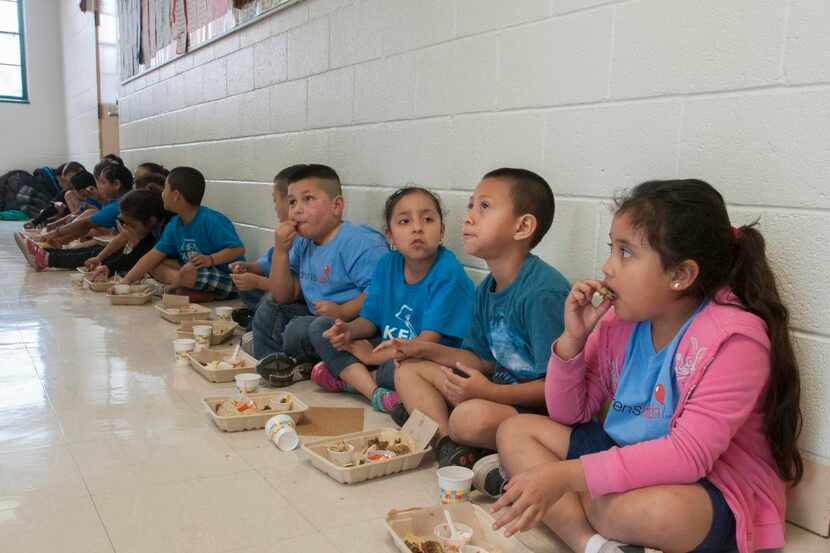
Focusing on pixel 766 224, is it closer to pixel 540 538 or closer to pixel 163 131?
pixel 540 538

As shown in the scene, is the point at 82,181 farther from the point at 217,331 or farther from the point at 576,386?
the point at 576,386

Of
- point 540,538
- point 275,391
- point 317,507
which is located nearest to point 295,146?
point 275,391

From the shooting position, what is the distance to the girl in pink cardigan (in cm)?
126

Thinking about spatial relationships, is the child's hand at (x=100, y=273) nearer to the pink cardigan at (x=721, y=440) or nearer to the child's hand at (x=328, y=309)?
the child's hand at (x=328, y=309)

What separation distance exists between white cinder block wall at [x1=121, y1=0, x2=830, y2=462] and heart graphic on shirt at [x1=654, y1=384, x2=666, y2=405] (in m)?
0.37

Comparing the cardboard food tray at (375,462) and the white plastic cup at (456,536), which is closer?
the white plastic cup at (456,536)

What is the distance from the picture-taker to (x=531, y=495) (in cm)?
121

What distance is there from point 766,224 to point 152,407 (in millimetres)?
1798

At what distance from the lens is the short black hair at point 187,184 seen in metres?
4.03

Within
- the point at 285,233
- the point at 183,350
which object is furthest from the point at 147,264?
the point at 285,233

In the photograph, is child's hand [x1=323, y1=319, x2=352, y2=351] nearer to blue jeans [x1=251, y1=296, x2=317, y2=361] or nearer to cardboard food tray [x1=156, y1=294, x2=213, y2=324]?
blue jeans [x1=251, y1=296, x2=317, y2=361]

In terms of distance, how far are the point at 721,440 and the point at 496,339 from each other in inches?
28.5

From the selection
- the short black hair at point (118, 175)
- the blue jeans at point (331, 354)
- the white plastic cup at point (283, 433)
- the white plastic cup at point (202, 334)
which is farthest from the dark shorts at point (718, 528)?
the short black hair at point (118, 175)

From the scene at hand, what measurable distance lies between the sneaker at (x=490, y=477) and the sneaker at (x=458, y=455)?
0.25ft
